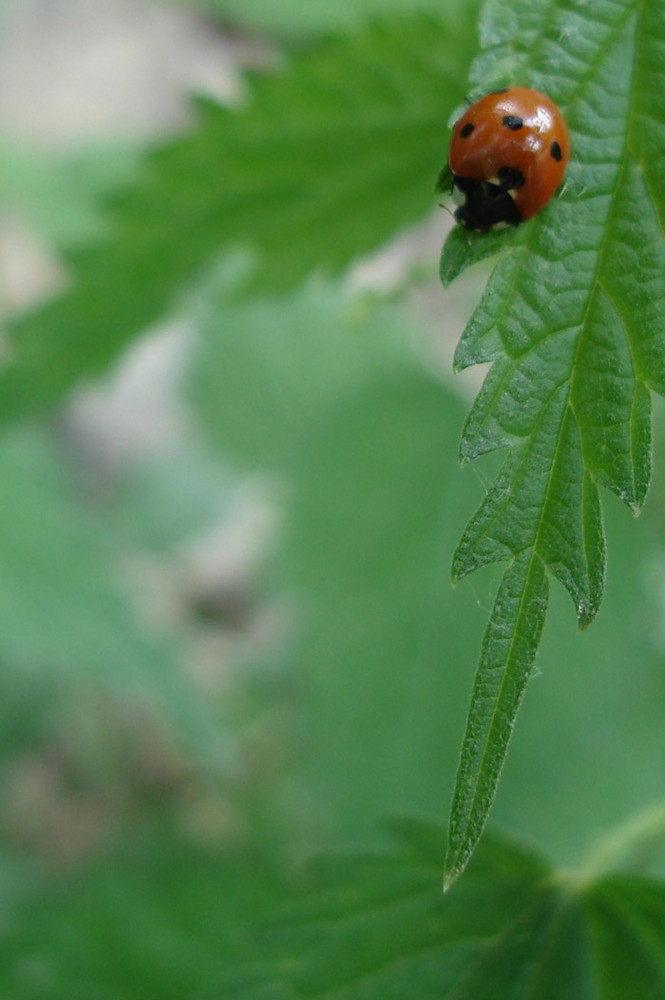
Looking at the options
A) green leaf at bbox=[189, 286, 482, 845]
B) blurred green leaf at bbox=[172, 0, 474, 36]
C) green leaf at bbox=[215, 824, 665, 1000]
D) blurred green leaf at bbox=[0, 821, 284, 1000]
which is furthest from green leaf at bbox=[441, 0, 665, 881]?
blurred green leaf at bbox=[172, 0, 474, 36]

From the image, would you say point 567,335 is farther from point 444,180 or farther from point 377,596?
point 377,596

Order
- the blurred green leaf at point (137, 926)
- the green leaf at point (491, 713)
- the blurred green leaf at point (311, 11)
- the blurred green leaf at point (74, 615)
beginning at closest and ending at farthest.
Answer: the green leaf at point (491, 713), the blurred green leaf at point (137, 926), the blurred green leaf at point (74, 615), the blurred green leaf at point (311, 11)

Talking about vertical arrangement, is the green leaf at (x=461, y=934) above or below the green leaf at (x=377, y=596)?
below

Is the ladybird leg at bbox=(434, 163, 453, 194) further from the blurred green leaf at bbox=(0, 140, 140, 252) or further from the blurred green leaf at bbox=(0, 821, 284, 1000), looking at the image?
the blurred green leaf at bbox=(0, 140, 140, 252)

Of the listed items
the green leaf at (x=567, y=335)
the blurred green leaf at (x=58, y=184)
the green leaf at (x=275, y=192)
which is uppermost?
the blurred green leaf at (x=58, y=184)

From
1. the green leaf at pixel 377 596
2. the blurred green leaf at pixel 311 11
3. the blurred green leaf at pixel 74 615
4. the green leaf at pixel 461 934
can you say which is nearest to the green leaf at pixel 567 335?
the green leaf at pixel 461 934

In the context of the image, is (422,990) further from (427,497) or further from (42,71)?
(42,71)

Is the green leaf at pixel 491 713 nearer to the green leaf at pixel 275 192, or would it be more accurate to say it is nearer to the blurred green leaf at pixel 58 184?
the green leaf at pixel 275 192
